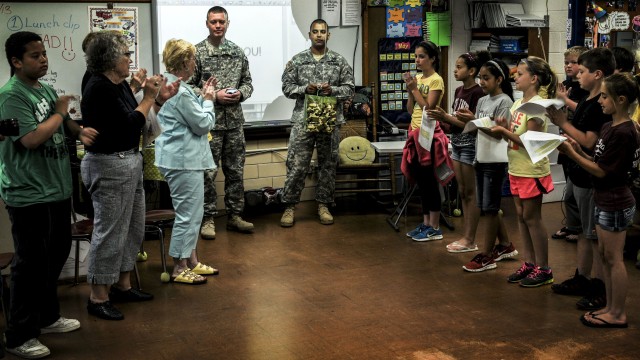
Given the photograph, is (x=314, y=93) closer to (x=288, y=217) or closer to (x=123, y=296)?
(x=288, y=217)

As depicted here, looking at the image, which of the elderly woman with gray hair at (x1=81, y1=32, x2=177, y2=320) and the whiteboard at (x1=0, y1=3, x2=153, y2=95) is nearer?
the elderly woman with gray hair at (x1=81, y1=32, x2=177, y2=320)

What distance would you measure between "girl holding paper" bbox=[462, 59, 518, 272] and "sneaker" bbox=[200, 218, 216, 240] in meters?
2.19

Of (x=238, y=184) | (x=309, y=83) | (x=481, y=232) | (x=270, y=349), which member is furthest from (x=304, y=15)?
(x=270, y=349)

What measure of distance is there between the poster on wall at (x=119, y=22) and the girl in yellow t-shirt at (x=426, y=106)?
2498mm

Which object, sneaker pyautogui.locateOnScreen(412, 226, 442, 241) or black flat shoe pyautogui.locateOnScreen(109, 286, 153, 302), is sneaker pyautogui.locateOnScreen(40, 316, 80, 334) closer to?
black flat shoe pyautogui.locateOnScreen(109, 286, 153, 302)

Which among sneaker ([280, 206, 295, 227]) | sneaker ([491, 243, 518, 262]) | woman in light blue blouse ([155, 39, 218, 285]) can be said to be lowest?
sneaker ([491, 243, 518, 262])

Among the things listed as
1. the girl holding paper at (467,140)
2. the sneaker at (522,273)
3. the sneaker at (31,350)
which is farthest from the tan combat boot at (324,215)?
the sneaker at (31,350)

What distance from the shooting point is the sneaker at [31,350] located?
428cm

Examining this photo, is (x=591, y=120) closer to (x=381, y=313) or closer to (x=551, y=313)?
(x=551, y=313)

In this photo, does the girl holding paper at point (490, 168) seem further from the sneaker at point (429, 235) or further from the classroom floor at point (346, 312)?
the sneaker at point (429, 235)

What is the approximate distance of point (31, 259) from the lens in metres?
4.23

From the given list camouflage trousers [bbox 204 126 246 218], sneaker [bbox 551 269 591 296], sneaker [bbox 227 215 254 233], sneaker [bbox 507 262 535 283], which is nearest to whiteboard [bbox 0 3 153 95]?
camouflage trousers [bbox 204 126 246 218]

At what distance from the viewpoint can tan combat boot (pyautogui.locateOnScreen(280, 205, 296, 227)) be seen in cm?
740

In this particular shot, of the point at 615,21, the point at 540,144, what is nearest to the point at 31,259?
the point at 540,144
